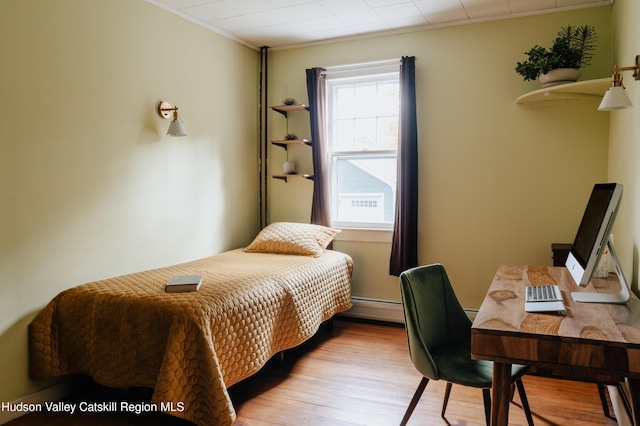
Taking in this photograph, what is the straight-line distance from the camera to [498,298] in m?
2.03

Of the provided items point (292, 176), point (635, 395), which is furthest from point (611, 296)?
point (292, 176)

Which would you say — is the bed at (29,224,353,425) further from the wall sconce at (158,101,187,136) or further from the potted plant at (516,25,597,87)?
the potted plant at (516,25,597,87)

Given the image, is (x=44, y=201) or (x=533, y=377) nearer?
(x=44, y=201)

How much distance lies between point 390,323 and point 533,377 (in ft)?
4.45

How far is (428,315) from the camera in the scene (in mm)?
2295

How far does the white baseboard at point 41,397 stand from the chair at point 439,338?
196 cm

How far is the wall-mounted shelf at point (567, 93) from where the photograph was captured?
3044 millimetres

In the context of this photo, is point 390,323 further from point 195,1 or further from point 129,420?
point 195,1

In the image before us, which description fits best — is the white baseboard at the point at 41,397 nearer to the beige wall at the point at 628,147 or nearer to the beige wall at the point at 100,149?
the beige wall at the point at 100,149

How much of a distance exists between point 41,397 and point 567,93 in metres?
3.86

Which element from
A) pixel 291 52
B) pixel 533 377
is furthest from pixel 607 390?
pixel 291 52

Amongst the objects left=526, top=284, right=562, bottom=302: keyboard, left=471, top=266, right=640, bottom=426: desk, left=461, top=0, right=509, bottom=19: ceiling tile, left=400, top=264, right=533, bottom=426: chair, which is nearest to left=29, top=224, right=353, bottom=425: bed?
left=400, top=264, right=533, bottom=426: chair

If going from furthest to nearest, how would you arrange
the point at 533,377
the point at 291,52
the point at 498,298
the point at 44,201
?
the point at 291,52 → the point at 533,377 → the point at 44,201 → the point at 498,298

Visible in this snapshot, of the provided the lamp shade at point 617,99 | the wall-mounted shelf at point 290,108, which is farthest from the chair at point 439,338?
the wall-mounted shelf at point 290,108
